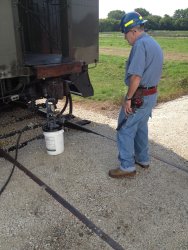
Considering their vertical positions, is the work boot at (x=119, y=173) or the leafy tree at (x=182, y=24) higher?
the work boot at (x=119, y=173)

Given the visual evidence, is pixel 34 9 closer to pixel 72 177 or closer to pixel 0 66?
pixel 0 66

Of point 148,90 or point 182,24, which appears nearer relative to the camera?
point 148,90

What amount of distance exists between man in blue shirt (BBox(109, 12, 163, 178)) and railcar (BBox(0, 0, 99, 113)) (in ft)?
5.89

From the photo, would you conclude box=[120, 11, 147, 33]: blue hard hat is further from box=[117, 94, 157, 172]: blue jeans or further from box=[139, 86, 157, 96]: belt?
box=[117, 94, 157, 172]: blue jeans

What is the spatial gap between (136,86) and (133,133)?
2.16 feet

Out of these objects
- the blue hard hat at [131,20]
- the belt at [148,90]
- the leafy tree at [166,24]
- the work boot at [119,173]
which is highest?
the blue hard hat at [131,20]

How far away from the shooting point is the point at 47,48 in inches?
274

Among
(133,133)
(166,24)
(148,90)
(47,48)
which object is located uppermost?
(47,48)

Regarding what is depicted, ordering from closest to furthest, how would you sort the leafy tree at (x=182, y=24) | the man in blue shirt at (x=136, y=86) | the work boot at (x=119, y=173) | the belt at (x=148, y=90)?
1. the man in blue shirt at (x=136, y=86)
2. the belt at (x=148, y=90)
3. the work boot at (x=119, y=173)
4. the leafy tree at (x=182, y=24)

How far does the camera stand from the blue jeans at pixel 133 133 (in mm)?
3824

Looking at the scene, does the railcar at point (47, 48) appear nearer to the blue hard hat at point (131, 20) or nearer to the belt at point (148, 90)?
the blue hard hat at point (131, 20)

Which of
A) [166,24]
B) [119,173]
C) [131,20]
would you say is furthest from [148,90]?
[166,24]

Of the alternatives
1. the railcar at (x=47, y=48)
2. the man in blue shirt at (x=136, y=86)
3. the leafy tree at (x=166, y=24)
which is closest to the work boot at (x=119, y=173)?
the man in blue shirt at (x=136, y=86)

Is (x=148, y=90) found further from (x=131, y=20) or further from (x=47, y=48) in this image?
(x=47, y=48)
